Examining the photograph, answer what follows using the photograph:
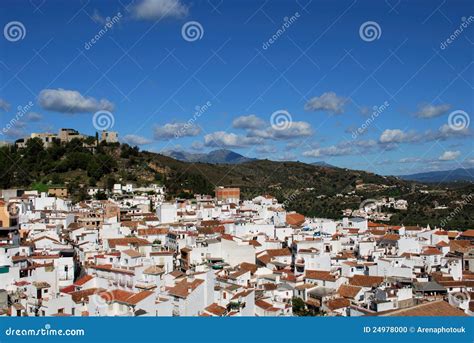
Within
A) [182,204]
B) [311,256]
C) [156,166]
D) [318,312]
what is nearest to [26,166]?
[156,166]

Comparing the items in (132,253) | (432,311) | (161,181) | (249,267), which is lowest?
(432,311)

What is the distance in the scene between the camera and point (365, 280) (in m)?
8.20

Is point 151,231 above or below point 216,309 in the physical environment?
above

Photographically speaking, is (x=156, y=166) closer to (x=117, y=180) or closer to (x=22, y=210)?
(x=117, y=180)

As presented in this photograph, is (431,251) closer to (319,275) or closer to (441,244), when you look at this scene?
(441,244)

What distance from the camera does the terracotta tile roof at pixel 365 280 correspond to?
8016 millimetres

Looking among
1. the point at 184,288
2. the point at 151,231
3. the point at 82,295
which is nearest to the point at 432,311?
the point at 184,288

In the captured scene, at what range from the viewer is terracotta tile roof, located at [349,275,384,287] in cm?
802

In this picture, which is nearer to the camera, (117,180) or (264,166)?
(117,180)

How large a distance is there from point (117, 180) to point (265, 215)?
7988 mm

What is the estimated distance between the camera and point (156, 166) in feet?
78.2

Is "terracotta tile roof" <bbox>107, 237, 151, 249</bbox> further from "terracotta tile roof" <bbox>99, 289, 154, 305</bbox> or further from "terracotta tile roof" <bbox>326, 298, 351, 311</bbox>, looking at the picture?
"terracotta tile roof" <bbox>326, 298, 351, 311</bbox>

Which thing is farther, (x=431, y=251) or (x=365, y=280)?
(x=431, y=251)

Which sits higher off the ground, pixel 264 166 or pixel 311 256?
pixel 264 166
